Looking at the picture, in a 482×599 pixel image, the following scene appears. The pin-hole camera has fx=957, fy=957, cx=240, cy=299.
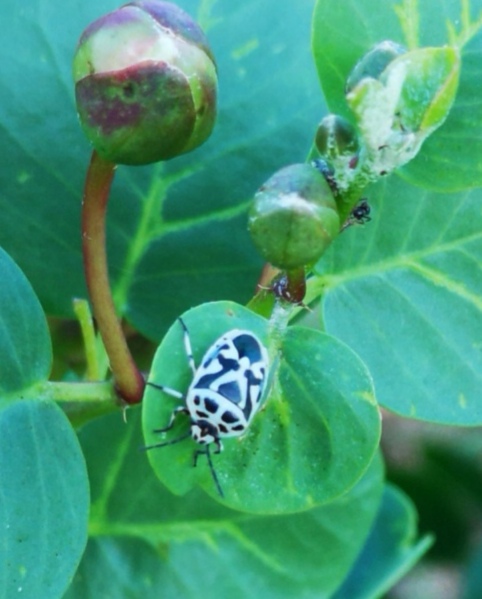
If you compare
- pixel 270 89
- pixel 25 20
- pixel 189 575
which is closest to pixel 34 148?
pixel 25 20

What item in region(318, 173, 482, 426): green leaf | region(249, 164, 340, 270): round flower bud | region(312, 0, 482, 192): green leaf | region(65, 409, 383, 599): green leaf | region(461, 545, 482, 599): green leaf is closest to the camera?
region(249, 164, 340, 270): round flower bud

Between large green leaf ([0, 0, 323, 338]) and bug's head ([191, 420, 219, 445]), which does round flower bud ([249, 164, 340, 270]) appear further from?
large green leaf ([0, 0, 323, 338])

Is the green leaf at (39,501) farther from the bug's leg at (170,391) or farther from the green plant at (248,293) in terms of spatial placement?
the bug's leg at (170,391)

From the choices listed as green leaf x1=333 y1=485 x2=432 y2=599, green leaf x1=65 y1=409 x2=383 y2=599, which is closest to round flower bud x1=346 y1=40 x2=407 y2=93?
green leaf x1=65 y1=409 x2=383 y2=599

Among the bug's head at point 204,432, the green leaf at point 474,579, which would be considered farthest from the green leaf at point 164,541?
the green leaf at point 474,579

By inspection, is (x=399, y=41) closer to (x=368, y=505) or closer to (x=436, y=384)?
(x=436, y=384)

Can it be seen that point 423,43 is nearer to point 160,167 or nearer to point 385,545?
point 160,167

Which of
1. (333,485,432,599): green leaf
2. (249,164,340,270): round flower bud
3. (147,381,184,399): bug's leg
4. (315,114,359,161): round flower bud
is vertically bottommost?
(333,485,432,599): green leaf
